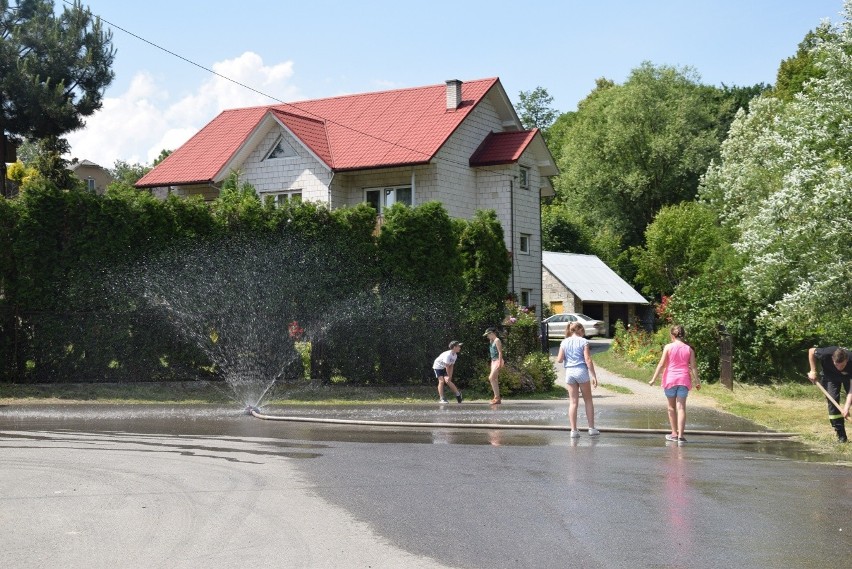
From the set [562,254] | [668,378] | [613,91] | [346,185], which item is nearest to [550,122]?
[613,91]

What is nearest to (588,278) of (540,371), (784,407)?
(540,371)

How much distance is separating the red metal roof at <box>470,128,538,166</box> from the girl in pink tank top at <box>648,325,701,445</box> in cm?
2724

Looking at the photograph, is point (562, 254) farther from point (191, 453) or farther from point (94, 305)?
point (191, 453)

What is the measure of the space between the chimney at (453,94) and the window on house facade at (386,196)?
4359mm

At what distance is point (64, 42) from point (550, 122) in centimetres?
6839

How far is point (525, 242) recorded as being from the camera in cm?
4541

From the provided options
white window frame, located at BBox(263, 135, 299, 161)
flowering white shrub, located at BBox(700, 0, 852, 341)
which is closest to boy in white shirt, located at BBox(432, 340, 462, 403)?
flowering white shrub, located at BBox(700, 0, 852, 341)

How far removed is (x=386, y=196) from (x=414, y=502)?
107 feet

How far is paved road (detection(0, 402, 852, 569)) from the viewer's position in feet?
24.6

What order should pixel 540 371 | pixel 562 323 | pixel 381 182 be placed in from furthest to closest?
1. pixel 562 323
2. pixel 381 182
3. pixel 540 371

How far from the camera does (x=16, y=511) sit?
29.7ft

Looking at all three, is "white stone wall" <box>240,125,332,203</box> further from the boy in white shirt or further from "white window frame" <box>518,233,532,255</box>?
the boy in white shirt

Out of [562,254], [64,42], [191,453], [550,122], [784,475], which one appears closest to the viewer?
[784,475]

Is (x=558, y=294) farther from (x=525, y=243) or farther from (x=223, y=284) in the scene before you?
(x=223, y=284)
